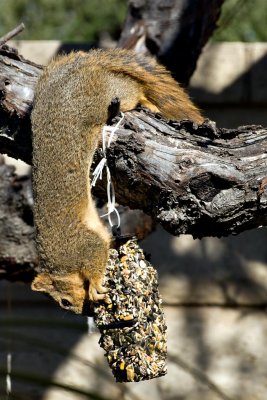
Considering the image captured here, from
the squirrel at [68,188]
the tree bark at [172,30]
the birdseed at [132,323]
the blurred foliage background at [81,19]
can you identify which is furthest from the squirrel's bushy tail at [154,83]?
the blurred foliage background at [81,19]

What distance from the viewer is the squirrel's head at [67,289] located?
211cm

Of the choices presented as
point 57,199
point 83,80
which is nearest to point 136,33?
point 83,80

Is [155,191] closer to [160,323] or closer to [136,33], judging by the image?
[160,323]

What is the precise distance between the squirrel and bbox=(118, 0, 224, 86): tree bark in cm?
137

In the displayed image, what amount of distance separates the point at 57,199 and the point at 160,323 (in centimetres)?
41

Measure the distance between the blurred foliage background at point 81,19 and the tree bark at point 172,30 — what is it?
2201 mm

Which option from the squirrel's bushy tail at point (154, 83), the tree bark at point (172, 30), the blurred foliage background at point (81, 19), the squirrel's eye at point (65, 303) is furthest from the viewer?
the blurred foliage background at point (81, 19)

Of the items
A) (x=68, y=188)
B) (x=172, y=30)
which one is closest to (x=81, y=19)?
(x=172, y=30)

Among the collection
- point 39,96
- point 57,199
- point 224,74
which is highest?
point 224,74

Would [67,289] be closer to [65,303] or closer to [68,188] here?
[65,303]

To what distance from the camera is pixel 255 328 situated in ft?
14.9

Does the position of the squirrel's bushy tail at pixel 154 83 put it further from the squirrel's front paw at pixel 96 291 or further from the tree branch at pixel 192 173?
the squirrel's front paw at pixel 96 291

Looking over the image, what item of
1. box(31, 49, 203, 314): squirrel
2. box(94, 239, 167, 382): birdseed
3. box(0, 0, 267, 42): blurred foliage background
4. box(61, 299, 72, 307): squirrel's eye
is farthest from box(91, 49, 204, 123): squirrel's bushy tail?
box(0, 0, 267, 42): blurred foliage background

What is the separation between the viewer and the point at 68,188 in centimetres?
213
